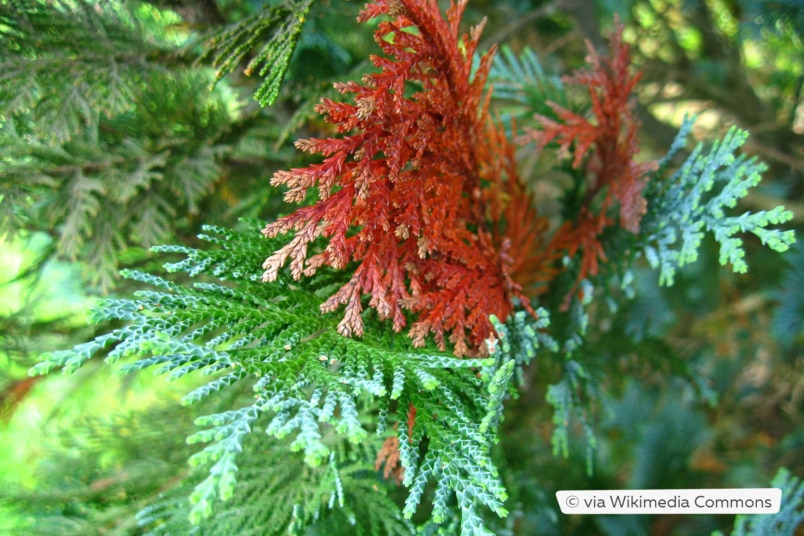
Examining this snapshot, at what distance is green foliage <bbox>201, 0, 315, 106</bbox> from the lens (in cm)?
65

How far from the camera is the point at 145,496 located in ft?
3.32

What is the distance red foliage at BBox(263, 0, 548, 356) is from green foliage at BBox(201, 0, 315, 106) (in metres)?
0.09

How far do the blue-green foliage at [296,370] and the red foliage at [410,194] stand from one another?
0.15 ft

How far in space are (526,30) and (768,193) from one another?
0.88 metres

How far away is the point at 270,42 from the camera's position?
26.9 inches

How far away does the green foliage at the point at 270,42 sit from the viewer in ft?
2.14

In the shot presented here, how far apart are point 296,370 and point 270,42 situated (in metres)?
0.42

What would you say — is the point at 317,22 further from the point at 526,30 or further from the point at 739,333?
the point at 739,333

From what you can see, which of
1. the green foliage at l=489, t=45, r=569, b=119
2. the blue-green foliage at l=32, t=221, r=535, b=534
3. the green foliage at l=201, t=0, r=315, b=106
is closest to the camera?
the blue-green foliage at l=32, t=221, r=535, b=534

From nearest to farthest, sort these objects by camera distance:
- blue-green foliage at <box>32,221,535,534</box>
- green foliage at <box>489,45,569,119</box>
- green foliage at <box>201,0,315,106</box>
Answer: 1. blue-green foliage at <box>32,221,535,534</box>
2. green foliage at <box>201,0,315,106</box>
3. green foliage at <box>489,45,569,119</box>

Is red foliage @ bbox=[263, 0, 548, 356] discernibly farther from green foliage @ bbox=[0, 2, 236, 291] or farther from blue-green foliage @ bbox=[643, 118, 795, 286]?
green foliage @ bbox=[0, 2, 236, 291]
